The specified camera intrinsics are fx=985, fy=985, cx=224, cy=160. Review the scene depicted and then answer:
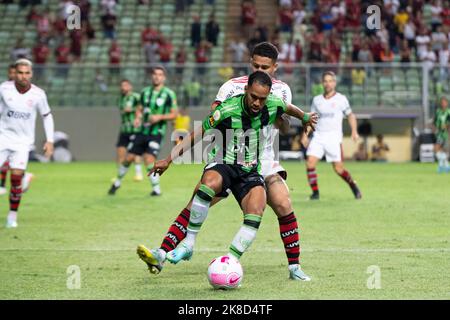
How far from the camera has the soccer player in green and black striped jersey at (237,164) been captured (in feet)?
28.9

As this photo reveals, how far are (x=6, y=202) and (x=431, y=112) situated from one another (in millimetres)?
18671

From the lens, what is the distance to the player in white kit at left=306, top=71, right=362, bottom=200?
18.0 meters

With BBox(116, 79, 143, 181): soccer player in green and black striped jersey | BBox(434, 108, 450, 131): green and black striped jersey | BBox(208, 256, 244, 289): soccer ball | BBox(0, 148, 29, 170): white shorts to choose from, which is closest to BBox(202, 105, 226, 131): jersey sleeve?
BBox(208, 256, 244, 289): soccer ball

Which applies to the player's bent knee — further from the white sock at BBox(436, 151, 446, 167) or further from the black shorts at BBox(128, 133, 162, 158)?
the white sock at BBox(436, 151, 446, 167)

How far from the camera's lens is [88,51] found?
36531 mm

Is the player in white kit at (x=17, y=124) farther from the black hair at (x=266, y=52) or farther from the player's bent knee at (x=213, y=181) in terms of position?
the player's bent knee at (x=213, y=181)

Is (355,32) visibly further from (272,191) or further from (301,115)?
Answer: (272,191)

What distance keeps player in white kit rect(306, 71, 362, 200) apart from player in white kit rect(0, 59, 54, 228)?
5918 millimetres

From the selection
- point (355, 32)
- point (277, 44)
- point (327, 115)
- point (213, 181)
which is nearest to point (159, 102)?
point (327, 115)

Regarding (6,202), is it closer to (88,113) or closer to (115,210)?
(115,210)

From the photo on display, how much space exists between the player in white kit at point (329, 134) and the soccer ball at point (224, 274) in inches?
375

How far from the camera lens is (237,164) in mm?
9008

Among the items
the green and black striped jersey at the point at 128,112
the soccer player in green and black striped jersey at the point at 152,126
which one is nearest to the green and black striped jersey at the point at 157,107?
the soccer player in green and black striped jersey at the point at 152,126

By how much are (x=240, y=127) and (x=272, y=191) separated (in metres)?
0.74
